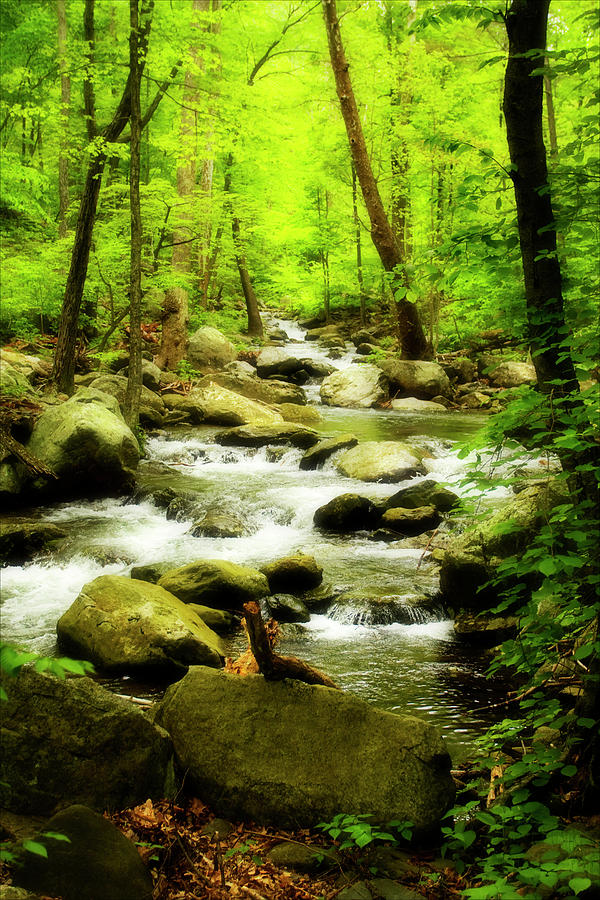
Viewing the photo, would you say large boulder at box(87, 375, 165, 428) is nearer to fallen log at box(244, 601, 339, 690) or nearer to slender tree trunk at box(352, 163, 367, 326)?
slender tree trunk at box(352, 163, 367, 326)

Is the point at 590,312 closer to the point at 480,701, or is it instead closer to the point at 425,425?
the point at 480,701

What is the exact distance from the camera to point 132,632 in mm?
5012

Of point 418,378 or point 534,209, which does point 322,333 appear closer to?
point 418,378

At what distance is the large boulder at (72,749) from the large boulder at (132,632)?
2.08 meters

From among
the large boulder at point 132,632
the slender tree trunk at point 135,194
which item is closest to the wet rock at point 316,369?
the slender tree trunk at point 135,194

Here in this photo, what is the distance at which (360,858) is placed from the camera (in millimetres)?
2629

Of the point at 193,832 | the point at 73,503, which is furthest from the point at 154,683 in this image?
the point at 73,503

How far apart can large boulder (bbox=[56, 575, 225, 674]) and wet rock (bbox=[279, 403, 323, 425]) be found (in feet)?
31.6

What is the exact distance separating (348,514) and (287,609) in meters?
2.68

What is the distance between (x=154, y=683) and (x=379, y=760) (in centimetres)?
246

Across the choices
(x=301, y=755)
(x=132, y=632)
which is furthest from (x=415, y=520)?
(x=301, y=755)

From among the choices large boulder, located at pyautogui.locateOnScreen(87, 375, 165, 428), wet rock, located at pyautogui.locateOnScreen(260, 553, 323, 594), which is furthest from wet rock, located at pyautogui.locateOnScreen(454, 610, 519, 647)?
large boulder, located at pyautogui.locateOnScreen(87, 375, 165, 428)

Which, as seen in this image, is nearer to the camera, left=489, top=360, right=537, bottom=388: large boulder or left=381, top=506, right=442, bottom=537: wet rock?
left=381, top=506, right=442, bottom=537: wet rock

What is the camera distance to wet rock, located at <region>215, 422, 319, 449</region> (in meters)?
12.5
